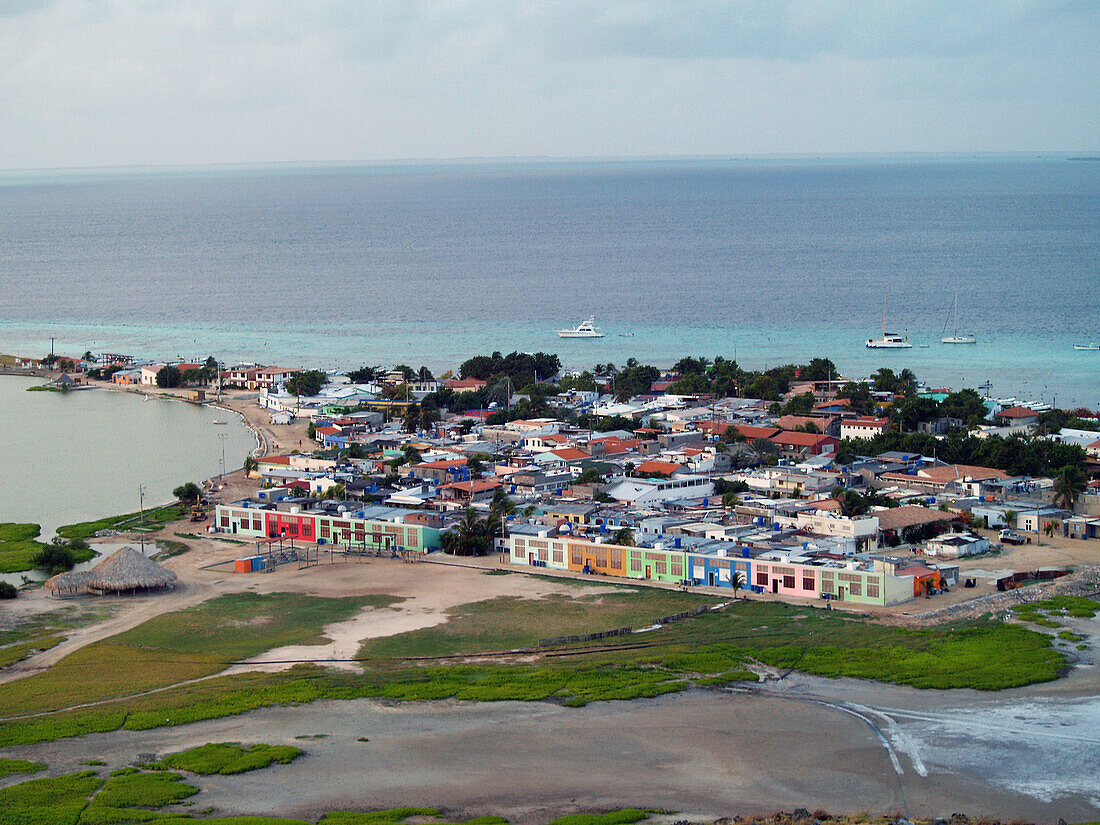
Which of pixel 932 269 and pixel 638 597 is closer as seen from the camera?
pixel 638 597

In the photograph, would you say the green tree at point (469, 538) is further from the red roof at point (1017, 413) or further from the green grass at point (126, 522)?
the red roof at point (1017, 413)

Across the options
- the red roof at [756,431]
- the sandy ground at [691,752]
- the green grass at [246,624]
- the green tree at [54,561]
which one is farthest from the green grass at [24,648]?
the red roof at [756,431]

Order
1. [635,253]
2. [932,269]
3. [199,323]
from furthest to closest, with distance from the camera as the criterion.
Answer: [635,253]
[932,269]
[199,323]

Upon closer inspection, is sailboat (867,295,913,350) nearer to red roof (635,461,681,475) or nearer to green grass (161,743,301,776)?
red roof (635,461,681,475)

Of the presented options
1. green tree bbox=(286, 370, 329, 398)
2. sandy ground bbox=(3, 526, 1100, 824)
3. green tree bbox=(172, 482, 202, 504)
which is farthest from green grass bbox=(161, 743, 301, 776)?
green tree bbox=(286, 370, 329, 398)

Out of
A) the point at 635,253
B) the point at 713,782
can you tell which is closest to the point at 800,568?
the point at 713,782

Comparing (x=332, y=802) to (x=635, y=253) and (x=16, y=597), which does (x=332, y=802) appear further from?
(x=635, y=253)
